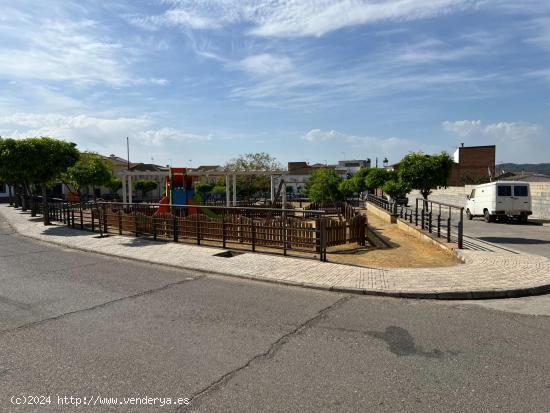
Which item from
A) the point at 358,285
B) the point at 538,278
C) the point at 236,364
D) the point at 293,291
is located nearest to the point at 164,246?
the point at 293,291

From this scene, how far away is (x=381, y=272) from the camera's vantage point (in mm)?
8523

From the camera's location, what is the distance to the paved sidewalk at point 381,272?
23.2 feet

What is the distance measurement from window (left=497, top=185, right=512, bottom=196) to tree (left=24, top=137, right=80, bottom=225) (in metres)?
20.5

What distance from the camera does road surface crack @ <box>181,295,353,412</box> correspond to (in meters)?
3.61

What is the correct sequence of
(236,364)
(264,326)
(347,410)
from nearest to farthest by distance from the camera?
1. (347,410)
2. (236,364)
3. (264,326)

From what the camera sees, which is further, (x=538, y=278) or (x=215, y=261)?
(x=215, y=261)

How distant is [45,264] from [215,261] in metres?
4.22

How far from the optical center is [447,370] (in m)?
4.15

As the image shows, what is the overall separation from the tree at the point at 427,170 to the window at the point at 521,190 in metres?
7.15

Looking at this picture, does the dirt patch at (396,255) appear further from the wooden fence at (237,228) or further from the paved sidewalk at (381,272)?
the paved sidewalk at (381,272)

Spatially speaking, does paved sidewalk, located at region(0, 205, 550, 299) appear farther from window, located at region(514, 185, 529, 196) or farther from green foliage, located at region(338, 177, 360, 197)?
green foliage, located at region(338, 177, 360, 197)

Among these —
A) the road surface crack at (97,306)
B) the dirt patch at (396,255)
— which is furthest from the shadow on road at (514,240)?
the road surface crack at (97,306)

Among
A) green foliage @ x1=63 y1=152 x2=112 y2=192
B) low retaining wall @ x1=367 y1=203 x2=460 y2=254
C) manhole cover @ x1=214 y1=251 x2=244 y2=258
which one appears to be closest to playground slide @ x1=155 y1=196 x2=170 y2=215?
manhole cover @ x1=214 y1=251 x2=244 y2=258

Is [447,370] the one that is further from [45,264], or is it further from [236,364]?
[45,264]
